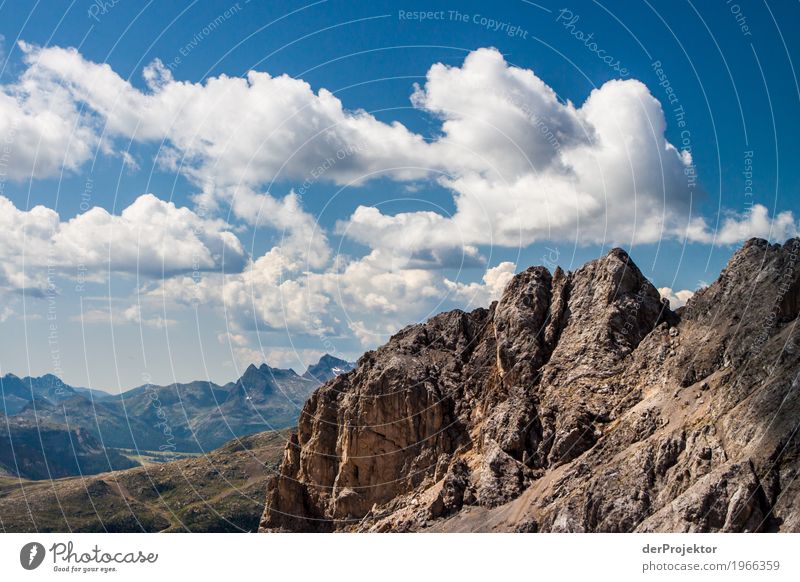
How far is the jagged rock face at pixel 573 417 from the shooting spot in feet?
303

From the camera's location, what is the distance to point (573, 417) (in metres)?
124

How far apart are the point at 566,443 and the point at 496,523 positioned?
1652 centimetres

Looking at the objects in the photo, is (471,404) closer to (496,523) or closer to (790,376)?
(496,523)

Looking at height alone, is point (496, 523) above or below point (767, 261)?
below

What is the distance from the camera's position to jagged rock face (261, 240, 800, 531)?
92375 mm

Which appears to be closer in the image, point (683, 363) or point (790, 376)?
point (790, 376)

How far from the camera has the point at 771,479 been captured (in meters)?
83.9

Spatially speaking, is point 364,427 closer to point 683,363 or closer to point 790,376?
point 683,363
